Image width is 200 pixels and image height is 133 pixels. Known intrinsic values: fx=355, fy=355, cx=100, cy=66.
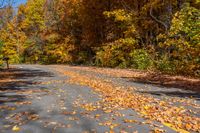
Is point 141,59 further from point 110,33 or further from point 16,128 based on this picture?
point 16,128

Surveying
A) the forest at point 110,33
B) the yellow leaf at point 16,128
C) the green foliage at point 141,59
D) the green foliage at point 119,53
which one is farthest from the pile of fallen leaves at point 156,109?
the green foliage at point 119,53

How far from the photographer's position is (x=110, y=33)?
36938 mm

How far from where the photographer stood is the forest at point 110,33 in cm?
2316

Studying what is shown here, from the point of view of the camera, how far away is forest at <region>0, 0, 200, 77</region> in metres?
23.2

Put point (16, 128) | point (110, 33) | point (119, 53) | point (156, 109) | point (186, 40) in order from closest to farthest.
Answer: point (16, 128), point (156, 109), point (186, 40), point (119, 53), point (110, 33)

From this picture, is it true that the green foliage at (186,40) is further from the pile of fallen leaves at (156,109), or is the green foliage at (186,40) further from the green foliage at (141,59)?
the pile of fallen leaves at (156,109)

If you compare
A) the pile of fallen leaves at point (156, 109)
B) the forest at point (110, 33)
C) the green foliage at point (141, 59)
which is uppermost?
the forest at point (110, 33)

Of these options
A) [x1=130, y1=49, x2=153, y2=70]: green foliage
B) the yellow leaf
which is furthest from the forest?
the yellow leaf

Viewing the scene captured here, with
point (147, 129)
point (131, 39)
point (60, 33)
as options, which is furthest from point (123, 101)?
point (60, 33)

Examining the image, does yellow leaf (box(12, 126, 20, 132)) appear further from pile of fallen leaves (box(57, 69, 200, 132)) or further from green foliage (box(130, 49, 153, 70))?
green foliage (box(130, 49, 153, 70))

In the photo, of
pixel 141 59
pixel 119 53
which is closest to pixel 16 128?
pixel 141 59

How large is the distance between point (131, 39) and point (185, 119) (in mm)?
22853

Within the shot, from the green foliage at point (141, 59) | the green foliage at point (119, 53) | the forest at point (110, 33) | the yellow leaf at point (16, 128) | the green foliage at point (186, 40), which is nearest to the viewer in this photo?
the yellow leaf at point (16, 128)

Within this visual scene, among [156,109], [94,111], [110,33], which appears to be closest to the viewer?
[94,111]
